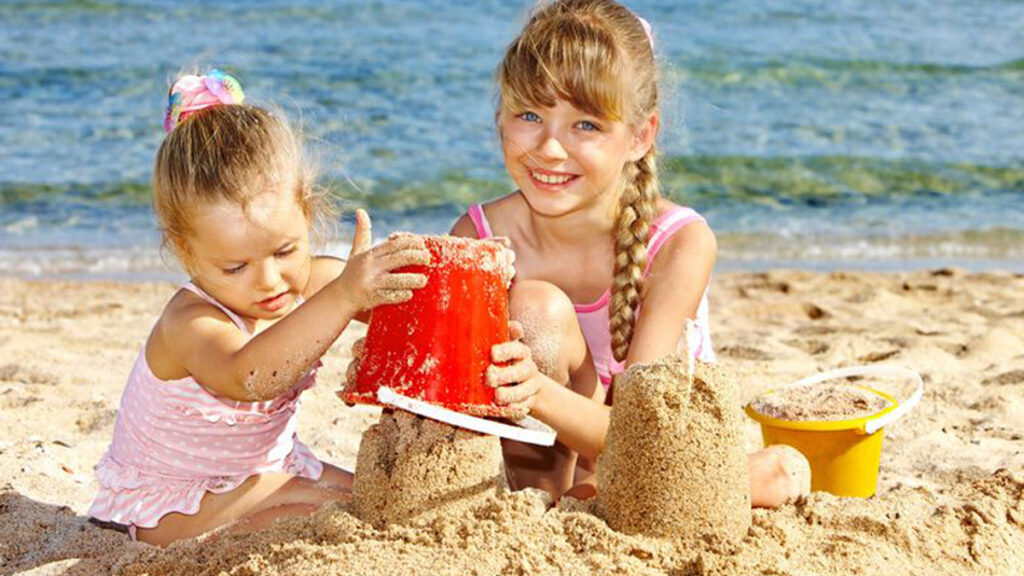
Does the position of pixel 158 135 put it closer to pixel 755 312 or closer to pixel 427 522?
pixel 755 312

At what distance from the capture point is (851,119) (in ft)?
31.3

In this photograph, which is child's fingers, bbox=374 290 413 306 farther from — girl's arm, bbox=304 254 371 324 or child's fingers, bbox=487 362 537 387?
girl's arm, bbox=304 254 371 324

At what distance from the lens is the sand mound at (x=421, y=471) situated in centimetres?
242

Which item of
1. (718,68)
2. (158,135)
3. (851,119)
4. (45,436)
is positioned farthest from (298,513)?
(718,68)

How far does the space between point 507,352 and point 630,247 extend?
90 centimetres

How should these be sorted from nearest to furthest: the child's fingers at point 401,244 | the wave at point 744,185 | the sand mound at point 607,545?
1. the sand mound at point 607,545
2. the child's fingers at point 401,244
3. the wave at point 744,185

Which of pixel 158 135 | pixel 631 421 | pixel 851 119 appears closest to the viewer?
pixel 631 421

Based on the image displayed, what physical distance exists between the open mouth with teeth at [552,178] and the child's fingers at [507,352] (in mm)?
807

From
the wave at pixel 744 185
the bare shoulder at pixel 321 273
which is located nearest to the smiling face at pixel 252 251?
the bare shoulder at pixel 321 273

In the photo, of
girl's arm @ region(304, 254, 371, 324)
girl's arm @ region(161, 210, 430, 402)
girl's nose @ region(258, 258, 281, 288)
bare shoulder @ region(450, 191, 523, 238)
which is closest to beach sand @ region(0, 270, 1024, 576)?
girl's arm @ region(161, 210, 430, 402)

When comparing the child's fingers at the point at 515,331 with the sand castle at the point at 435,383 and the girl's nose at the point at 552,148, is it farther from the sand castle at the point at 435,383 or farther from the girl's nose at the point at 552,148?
the girl's nose at the point at 552,148

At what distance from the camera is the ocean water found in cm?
701

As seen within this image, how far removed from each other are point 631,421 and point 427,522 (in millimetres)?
456

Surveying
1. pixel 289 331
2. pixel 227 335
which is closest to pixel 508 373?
pixel 289 331
